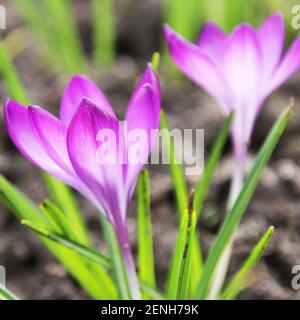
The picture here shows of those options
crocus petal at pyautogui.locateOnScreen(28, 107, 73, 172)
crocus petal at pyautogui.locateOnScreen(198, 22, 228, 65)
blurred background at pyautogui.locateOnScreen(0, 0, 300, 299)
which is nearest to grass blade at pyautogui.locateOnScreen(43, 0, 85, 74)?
blurred background at pyautogui.locateOnScreen(0, 0, 300, 299)

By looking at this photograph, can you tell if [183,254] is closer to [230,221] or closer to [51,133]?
[230,221]

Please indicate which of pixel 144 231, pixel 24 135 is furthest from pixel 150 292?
pixel 24 135

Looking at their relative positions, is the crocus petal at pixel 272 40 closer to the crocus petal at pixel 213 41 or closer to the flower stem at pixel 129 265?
the crocus petal at pixel 213 41

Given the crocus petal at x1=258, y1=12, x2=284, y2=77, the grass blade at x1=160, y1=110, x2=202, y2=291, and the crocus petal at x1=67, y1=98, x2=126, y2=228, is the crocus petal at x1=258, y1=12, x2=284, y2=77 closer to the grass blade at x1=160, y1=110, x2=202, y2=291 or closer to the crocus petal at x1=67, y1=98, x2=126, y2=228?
the grass blade at x1=160, y1=110, x2=202, y2=291

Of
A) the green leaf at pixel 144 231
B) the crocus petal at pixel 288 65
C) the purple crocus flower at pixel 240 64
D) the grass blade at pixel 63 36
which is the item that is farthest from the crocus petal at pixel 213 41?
the grass blade at pixel 63 36

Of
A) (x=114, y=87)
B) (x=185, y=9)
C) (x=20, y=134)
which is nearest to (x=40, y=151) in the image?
(x=20, y=134)

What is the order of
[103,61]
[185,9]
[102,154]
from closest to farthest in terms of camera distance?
[102,154]
[185,9]
[103,61]

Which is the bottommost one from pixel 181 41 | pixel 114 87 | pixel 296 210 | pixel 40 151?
pixel 296 210
